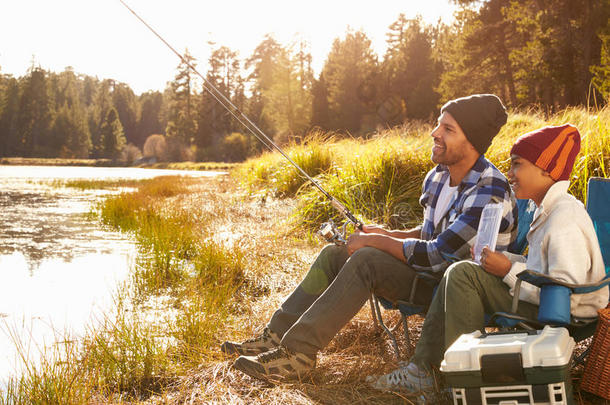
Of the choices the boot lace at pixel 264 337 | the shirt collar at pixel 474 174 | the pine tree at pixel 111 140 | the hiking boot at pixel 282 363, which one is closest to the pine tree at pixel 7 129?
the pine tree at pixel 111 140

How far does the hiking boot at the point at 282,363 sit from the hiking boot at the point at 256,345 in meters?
0.21

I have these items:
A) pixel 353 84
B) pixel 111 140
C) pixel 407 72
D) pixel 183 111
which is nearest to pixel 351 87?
pixel 353 84

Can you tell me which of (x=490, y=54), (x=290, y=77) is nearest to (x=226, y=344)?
(x=490, y=54)

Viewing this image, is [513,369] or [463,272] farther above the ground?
[463,272]

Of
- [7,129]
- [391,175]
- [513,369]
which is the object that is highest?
[7,129]

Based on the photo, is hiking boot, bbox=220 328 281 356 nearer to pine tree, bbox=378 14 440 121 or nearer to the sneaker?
the sneaker

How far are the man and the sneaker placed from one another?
31cm

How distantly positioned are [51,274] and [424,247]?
15.5 feet

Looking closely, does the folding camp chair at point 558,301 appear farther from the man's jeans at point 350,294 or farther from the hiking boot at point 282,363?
the hiking boot at point 282,363

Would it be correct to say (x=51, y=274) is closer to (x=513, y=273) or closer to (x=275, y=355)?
(x=275, y=355)

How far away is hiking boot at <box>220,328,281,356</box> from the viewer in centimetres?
272

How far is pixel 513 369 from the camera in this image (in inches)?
67.3

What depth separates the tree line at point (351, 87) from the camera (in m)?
17.1

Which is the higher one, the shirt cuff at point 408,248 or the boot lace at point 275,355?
the shirt cuff at point 408,248
